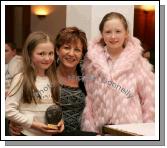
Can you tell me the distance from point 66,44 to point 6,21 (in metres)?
0.22

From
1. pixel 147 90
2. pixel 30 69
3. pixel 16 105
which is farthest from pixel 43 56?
pixel 147 90

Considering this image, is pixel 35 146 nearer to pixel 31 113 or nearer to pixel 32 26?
pixel 31 113

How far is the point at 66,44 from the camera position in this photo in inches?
71.9

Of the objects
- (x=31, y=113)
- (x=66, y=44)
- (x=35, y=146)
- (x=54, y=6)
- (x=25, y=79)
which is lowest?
(x=35, y=146)

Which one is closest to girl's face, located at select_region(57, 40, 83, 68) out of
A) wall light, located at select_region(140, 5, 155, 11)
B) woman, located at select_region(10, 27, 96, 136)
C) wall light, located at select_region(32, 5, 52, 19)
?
woman, located at select_region(10, 27, 96, 136)

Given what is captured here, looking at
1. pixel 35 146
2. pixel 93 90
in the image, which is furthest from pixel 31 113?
pixel 93 90

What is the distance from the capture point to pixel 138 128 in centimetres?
183

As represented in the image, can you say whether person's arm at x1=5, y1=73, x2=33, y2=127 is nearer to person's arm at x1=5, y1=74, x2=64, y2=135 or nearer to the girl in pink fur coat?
person's arm at x1=5, y1=74, x2=64, y2=135

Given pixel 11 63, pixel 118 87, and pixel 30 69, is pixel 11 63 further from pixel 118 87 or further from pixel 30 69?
pixel 118 87

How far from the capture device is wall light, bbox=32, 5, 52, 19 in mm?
1820

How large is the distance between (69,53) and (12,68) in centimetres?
20

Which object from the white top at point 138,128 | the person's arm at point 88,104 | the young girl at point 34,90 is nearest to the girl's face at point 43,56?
the young girl at point 34,90

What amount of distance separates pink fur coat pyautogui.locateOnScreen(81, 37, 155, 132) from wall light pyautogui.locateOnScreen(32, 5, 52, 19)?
7.3 inches

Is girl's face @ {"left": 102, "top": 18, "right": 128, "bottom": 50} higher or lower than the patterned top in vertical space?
higher
